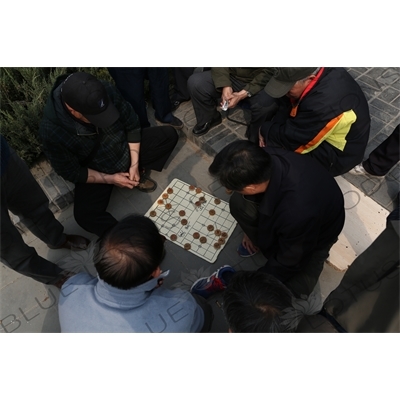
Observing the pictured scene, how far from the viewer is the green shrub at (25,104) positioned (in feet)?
10.4

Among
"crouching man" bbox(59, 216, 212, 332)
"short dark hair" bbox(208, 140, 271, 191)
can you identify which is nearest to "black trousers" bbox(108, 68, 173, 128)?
"short dark hair" bbox(208, 140, 271, 191)

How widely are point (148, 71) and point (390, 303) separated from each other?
3.00m

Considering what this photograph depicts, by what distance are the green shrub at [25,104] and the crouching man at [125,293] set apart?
216cm

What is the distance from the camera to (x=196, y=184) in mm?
3406

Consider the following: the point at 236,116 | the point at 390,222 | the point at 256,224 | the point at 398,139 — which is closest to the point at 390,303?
the point at 390,222

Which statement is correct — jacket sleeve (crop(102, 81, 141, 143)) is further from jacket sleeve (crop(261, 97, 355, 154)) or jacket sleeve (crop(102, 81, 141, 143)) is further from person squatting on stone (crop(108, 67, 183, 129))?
jacket sleeve (crop(261, 97, 355, 154))

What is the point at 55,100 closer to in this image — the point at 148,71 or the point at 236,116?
the point at 148,71

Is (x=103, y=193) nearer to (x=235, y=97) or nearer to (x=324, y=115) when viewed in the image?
(x=235, y=97)

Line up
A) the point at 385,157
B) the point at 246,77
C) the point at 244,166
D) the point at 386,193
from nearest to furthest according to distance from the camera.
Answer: the point at 244,166
the point at 385,157
the point at 386,193
the point at 246,77

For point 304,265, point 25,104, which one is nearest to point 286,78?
point 304,265

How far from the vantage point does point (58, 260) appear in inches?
115

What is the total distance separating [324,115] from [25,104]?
10.5 feet

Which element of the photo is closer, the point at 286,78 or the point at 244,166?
the point at 244,166

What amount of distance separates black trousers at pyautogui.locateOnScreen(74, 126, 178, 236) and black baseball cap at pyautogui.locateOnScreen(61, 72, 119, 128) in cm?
79
